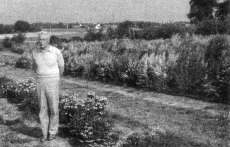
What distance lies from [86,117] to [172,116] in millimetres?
2494

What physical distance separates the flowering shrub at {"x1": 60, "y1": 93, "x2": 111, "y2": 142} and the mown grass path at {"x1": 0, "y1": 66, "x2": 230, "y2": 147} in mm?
515

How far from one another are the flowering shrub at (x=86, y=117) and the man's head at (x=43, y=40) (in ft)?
4.43

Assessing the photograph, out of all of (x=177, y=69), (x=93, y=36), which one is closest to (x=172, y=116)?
(x=177, y=69)

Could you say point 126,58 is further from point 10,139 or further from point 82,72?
point 10,139

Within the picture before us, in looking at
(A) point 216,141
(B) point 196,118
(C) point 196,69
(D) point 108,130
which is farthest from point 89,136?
(C) point 196,69

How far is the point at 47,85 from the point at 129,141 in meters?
1.54

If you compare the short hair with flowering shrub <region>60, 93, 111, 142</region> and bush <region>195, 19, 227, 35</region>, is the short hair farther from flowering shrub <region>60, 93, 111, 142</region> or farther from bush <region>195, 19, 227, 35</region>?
bush <region>195, 19, 227, 35</region>

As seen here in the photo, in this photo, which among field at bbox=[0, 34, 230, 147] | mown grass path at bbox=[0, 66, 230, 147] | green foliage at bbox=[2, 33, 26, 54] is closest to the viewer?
field at bbox=[0, 34, 230, 147]

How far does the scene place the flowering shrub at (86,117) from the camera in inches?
236

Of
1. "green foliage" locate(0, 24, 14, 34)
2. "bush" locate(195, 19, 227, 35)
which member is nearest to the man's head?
"bush" locate(195, 19, 227, 35)

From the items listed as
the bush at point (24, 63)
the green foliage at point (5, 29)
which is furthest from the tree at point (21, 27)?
the bush at point (24, 63)

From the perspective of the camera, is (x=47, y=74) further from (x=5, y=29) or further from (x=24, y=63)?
(x=5, y=29)

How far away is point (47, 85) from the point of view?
19.1 ft

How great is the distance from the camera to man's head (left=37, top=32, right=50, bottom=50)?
576 centimetres
